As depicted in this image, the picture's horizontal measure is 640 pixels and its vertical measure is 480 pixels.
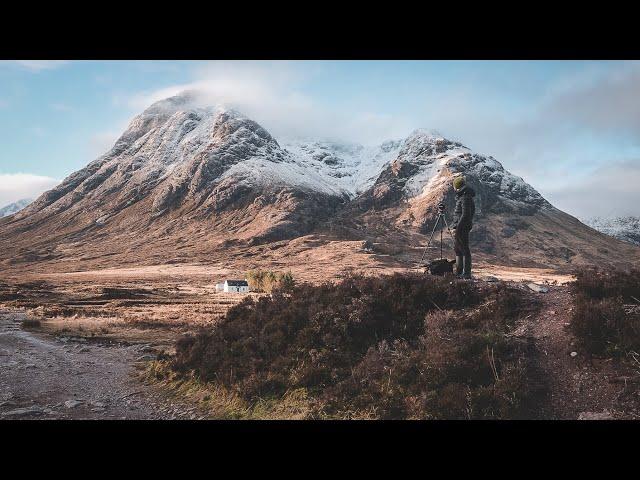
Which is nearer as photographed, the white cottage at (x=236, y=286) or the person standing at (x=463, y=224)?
the person standing at (x=463, y=224)

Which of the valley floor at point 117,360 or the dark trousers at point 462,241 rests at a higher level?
the dark trousers at point 462,241

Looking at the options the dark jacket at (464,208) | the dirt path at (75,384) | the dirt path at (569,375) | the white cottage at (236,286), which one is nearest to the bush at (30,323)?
the dirt path at (75,384)

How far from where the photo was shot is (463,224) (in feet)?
40.5

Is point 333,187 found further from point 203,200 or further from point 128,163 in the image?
point 128,163

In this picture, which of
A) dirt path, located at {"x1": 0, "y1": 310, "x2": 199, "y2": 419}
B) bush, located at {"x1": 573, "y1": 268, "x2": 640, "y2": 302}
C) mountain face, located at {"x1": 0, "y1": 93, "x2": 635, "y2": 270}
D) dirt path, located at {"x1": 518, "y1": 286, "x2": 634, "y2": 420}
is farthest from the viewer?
mountain face, located at {"x1": 0, "y1": 93, "x2": 635, "y2": 270}

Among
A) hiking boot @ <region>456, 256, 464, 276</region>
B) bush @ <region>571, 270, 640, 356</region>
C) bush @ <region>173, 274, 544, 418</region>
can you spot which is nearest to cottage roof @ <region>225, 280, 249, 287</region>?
bush @ <region>173, 274, 544, 418</region>

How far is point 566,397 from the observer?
24.4 feet

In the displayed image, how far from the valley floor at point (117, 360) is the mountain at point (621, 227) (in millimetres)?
153882

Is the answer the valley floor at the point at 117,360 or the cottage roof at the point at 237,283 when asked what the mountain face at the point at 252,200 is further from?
the valley floor at the point at 117,360

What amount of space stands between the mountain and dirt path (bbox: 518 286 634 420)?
15398 cm

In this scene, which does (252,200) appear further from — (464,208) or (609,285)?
(609,285)

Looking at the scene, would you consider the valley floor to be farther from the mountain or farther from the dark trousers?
the mountain

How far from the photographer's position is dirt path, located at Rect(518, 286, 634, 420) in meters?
7.19

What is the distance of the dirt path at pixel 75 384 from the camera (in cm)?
902
